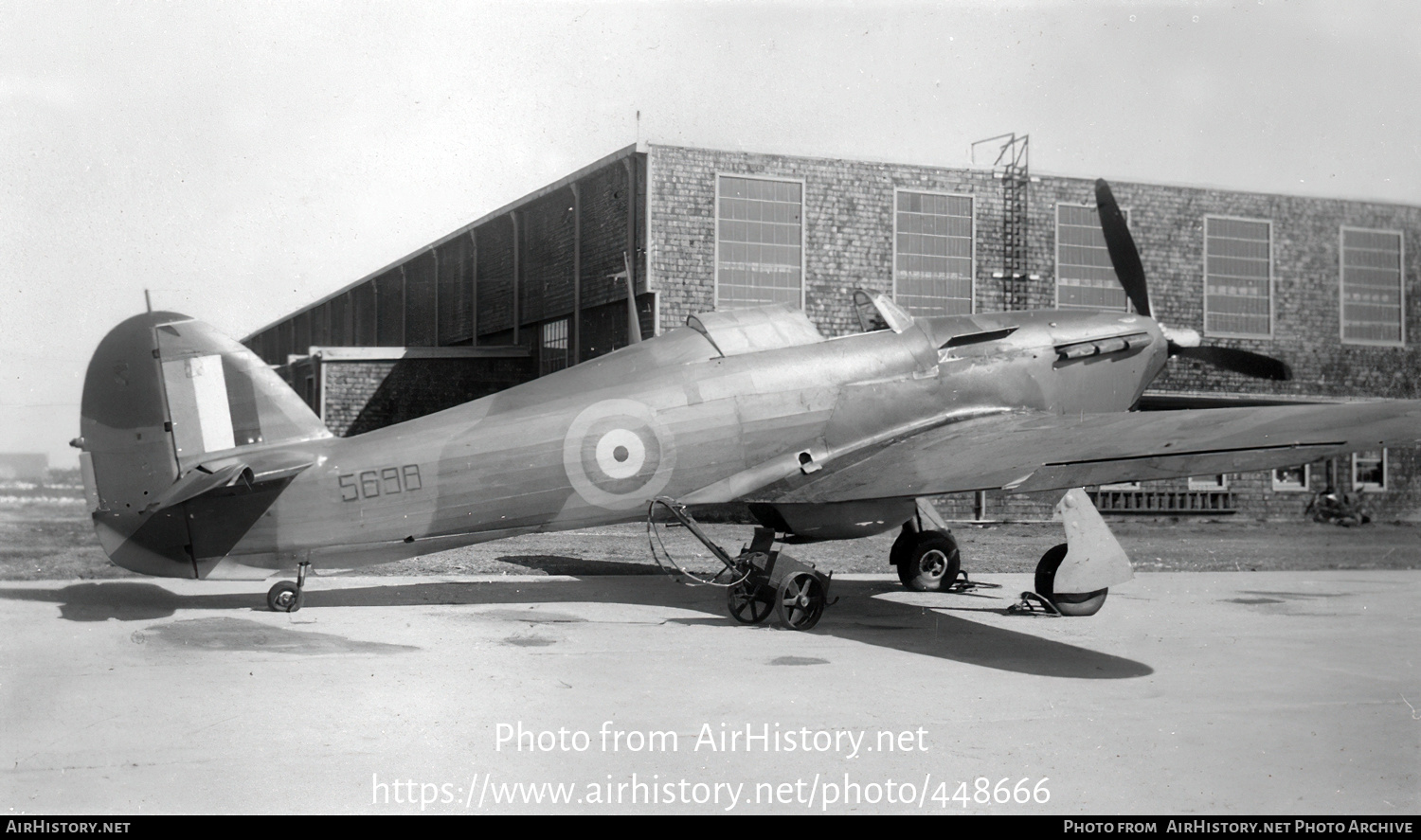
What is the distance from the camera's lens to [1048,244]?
24.2m

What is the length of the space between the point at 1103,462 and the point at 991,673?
184cm

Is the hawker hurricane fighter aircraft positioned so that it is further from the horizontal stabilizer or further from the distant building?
the distant building

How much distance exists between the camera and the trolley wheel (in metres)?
9.50

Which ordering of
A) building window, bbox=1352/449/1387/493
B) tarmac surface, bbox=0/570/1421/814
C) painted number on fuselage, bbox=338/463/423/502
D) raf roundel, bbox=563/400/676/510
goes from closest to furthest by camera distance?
tarmac surface, bbox=0/570/1421/814
painted number on fuselage, bbox=338/463/423/502
raf roundel, bbox=563/400/676/510
building window, bbox=1352/449/1387/493

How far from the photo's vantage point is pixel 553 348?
24.2 m

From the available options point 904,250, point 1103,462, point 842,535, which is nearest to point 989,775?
point 1103,462

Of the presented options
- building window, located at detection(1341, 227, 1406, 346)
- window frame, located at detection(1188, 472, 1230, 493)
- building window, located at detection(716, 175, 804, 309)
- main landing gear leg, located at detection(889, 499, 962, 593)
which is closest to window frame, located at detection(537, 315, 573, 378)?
building window, located at detection(716, 175, 804, 309)

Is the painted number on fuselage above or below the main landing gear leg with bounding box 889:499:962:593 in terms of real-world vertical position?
above

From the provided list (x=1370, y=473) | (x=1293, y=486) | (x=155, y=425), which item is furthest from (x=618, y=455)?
(x=1293, y=486)

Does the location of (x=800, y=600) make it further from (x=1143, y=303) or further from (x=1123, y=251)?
(x=1123, y=251)

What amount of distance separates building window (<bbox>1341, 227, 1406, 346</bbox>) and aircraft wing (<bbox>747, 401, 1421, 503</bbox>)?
43.4ft

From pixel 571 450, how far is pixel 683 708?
3.40m

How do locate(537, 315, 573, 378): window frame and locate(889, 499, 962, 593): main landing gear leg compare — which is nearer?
locate(889, 499, 962, 593): main landing gear leg

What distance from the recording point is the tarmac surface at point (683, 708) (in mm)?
4637
